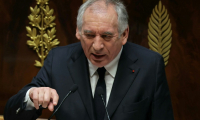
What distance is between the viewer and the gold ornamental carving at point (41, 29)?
280cm

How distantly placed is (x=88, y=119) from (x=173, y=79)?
3.57ft

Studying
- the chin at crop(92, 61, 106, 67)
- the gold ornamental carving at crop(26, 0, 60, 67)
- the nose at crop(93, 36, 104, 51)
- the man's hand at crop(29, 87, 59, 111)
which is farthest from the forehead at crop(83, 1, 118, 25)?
the gold ornamental carving at crop(26, 0, 60, 67)

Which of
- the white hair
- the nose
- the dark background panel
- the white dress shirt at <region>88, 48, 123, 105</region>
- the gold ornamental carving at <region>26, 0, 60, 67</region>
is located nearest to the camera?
the nose

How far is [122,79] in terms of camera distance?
1931 millimetres

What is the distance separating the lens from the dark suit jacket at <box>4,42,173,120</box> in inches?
73.4

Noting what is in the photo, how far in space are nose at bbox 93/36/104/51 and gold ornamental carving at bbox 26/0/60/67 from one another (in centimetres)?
110

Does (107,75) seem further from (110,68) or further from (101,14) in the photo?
(101,14)

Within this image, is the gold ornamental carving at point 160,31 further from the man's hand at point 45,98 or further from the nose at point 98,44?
the man's hand at point 45,98

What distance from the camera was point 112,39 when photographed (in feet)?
5.93

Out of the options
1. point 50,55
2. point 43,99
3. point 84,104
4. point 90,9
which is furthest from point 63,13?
point 43,99

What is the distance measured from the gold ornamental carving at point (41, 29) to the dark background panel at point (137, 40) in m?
0.05

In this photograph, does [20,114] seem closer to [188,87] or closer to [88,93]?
[88,93]

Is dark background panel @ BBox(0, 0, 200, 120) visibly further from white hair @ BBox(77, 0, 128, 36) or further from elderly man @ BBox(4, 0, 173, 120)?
white hair @ BBox(77, 0, 128, 36)

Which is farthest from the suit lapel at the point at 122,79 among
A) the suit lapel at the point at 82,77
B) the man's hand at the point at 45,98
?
the man's hand at the point at 45,98
